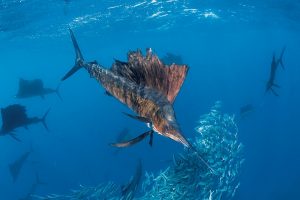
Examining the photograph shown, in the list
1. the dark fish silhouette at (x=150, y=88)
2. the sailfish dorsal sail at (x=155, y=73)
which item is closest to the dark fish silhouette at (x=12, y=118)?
the dark fish silhouette at (x=150, y=88)

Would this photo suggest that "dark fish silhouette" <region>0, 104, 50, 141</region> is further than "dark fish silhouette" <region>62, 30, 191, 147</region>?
Yes

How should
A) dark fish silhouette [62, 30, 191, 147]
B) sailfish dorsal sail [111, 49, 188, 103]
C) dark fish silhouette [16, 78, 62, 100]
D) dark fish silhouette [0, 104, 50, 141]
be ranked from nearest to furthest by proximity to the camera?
dark fish silhouette [62, 30, 191, 147]
sailfish dorsal sail [111, 49, 188, 103]
dark fish silhouette [0, 104, 50, 141]
dark fish silhouette [16, 78, 62, 100]

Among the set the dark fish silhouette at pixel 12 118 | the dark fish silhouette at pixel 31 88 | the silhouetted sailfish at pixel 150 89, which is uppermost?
the silhouetted sailfish at pixel 150 89

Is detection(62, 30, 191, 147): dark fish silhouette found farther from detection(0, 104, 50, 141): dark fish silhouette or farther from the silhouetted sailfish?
detection(0, 104, 50, 141): dark fish silhouette

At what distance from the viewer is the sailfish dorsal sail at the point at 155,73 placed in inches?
118

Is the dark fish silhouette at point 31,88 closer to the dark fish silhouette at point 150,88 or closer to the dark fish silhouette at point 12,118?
the dark fish silhouette at point 12,118

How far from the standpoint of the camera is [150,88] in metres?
3.14

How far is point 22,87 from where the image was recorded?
18312 millimetres

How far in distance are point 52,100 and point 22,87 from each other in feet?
130

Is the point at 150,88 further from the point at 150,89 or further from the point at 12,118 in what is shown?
the point at 12,118

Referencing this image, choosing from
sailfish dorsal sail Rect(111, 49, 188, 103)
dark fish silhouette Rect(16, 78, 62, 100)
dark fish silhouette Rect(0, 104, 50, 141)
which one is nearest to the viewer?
sailfish dorsal sail Rect(111, 49, 188, 103)

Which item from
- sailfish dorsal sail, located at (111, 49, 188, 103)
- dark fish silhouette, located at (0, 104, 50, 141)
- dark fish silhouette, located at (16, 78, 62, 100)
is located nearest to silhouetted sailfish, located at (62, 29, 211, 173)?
sailfish dorsal sail, located at (111, 49, 188, 103)

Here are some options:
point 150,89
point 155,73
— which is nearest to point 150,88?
point 150,89

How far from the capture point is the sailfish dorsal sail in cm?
299
